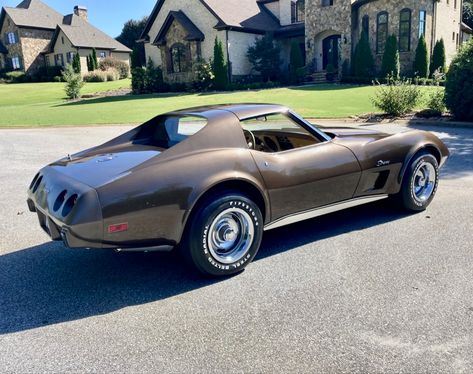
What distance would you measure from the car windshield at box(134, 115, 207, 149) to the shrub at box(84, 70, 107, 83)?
156 ft

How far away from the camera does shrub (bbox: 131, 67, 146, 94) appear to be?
3325 cm

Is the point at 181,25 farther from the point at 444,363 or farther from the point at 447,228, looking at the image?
the point at 444,363

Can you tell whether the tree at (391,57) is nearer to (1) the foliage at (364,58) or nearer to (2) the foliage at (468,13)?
(1) the foliage at (364,58)

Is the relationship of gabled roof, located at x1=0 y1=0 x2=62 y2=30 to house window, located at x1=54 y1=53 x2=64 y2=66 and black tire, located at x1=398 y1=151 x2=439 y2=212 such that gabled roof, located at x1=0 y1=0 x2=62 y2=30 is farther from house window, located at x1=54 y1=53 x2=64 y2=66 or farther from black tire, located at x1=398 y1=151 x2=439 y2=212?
black tire, located at x1=398 y1=151 x2=439 y2=212

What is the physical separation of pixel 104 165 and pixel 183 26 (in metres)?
31.3

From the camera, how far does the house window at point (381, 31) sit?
2862cm

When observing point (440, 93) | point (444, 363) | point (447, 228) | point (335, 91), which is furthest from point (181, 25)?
point (444, 363)

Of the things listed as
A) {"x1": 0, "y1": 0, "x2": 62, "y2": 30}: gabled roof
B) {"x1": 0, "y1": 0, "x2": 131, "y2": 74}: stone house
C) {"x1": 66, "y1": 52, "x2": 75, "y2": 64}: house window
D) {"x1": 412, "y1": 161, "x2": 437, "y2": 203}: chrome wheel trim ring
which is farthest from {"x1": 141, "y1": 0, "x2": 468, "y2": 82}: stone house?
{"x1": 0, "y1": 0, "x2": 62, "y2": 30}: gabled roof

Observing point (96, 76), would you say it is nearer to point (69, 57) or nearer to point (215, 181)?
point (69, 57)

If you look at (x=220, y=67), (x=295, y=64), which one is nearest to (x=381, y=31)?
(x=295, y=64)

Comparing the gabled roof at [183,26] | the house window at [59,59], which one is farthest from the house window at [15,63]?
the gabled roof at [183,26]

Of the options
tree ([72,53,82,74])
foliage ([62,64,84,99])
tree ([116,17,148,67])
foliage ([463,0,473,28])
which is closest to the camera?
foliage ([62,64,84,99])

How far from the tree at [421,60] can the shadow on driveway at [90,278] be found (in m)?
25.5

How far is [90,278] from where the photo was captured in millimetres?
3869
